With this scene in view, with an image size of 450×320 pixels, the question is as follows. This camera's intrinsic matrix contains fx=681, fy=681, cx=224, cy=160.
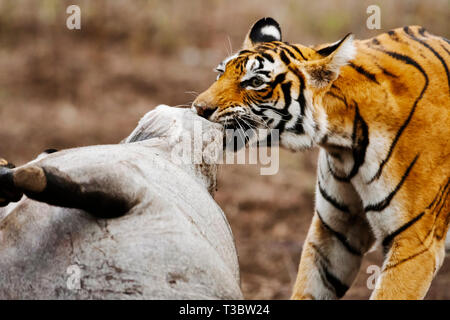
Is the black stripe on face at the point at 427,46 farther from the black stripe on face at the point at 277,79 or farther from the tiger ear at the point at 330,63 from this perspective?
the black stripe on face at the point at 277,79

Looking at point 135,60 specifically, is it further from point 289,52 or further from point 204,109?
point 204,109

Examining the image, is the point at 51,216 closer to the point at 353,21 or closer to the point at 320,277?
the point at 320,277

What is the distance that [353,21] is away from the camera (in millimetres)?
11023

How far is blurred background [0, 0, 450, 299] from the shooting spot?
8852 mm

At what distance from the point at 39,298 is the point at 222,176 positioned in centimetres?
624

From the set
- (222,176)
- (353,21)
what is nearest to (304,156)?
(222,176)

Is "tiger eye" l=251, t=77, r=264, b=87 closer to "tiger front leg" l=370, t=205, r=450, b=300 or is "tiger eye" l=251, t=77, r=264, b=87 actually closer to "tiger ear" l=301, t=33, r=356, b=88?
"tiger ear" l=301, t=33, r=356, b=88

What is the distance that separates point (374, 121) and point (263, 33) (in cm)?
87

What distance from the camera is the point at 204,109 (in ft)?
11.7

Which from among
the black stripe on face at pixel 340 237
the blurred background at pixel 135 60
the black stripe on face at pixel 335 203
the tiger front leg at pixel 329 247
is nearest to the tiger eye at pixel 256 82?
the tiger front leg at pixel 329 247

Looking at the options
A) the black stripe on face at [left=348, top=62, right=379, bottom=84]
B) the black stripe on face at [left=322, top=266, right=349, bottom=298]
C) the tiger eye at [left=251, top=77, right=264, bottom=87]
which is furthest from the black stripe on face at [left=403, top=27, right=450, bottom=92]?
the black stripe on face at [left=322, top=266, right=349, bottom=298]

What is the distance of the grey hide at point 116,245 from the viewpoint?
2.62 metres

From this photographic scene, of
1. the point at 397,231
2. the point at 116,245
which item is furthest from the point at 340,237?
the point at 116,245
